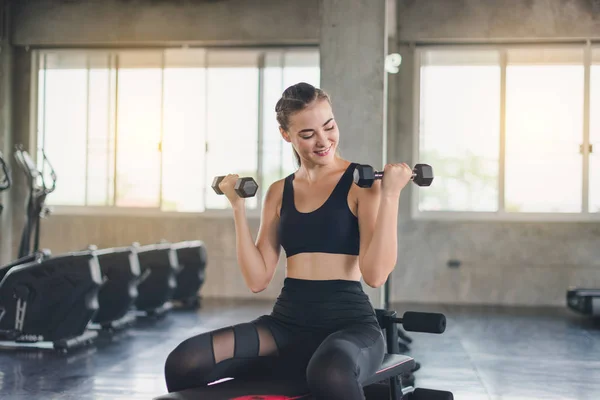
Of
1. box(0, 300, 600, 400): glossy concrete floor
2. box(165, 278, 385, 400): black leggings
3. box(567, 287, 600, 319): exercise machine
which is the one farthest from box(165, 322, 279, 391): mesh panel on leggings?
box(567, 287, 600, 319): exercise machine

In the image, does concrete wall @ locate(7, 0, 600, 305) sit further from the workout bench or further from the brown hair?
the brown hair

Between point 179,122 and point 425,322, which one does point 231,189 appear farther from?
point 179,122

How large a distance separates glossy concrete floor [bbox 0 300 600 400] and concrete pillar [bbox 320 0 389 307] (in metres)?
0.85

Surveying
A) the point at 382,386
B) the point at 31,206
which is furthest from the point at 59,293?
the point at 382,386

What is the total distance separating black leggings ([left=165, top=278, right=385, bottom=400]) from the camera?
1.99m

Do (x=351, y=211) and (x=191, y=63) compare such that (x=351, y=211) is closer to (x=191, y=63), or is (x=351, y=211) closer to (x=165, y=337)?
(x=165, y=337)

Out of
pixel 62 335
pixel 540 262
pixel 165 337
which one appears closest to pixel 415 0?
pixel 540 262

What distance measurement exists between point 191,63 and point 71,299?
3919 mm

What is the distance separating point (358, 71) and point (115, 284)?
2369 millimetres

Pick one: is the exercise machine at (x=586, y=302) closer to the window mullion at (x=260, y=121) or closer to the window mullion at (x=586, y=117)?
the window mullion at (x=586, y=117)

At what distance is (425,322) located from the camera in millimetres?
2256

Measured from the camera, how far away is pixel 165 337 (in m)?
5.16

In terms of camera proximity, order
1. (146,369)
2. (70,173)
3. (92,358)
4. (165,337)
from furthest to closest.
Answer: (70,173), (165,337), (92,358), (146,369)

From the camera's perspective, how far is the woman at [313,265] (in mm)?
2014
